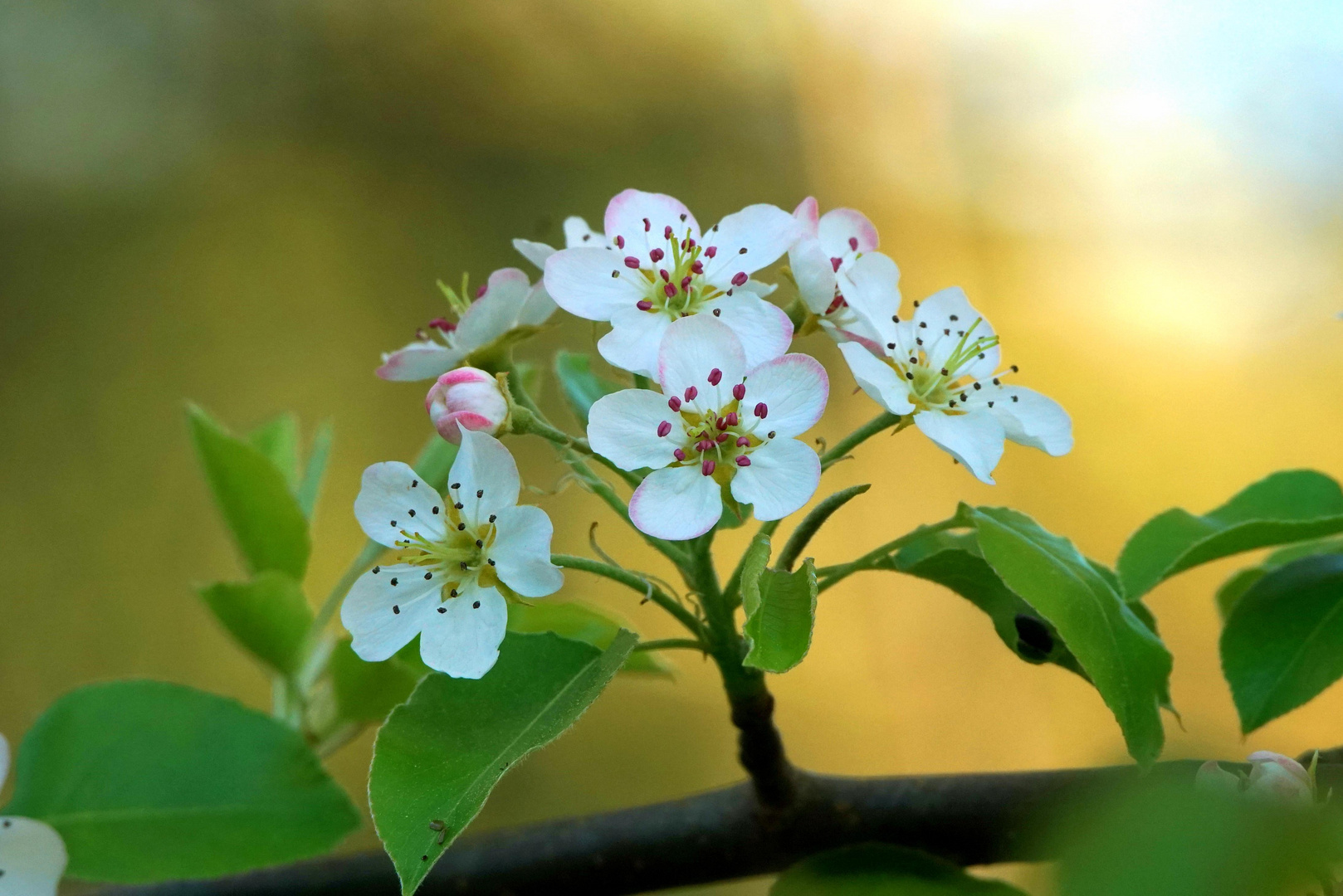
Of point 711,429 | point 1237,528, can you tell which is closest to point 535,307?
point 711,429

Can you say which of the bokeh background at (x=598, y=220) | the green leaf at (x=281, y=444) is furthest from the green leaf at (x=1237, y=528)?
the bokeh background at (x=598, y=220)

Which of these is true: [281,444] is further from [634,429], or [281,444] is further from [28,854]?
[634,429]

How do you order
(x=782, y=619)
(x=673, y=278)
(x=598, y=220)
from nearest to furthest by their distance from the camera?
(x=782, y=619), (x=673, y=278), (x=598, y=220)

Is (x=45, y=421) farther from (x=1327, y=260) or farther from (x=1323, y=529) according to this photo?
(x=1327, y=260)

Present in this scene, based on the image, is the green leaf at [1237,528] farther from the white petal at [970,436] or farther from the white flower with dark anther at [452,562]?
the white flower with dark anther at [452,562]

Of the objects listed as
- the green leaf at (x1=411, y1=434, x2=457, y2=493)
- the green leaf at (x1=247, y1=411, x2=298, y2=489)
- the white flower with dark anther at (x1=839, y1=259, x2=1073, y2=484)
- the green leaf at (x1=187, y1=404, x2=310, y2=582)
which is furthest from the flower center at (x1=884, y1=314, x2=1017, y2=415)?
the green leaf at (x1=247, y1=411, x2=298, y2=489)

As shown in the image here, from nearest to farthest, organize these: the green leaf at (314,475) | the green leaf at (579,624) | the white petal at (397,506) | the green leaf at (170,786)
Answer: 1. the white petal at (397,506)
2. the green leaf at (170,786)
3. the green leaf at (579,624)
4. the green leaf at (314,475)
